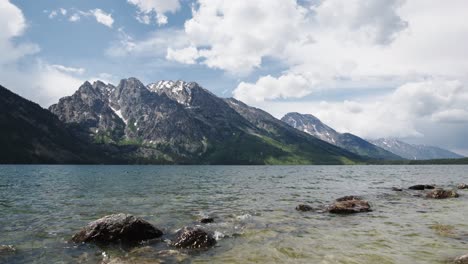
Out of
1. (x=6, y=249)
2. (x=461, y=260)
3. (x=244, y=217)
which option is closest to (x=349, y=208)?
(x=244, y=217)

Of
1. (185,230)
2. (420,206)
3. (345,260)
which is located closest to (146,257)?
(185,230)

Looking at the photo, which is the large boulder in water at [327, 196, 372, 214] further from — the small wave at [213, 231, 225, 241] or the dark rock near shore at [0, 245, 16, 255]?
the dark rock near shore at [0, 245, 16, 255]

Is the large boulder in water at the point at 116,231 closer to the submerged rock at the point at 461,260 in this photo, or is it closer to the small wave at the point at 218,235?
the small wave at the point at 218,235

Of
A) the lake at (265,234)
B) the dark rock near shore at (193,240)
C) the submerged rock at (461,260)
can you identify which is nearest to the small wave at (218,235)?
the lake at (265,234)

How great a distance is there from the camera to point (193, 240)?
2092 centimetres

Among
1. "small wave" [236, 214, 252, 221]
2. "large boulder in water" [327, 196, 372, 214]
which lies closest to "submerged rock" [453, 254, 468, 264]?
"small wave" [236, 214, 252, 221]

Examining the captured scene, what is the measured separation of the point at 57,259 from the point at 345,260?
15567mm

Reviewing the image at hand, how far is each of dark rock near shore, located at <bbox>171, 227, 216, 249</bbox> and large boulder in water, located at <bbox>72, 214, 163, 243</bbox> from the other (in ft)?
9.59

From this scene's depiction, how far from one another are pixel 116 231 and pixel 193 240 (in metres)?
5.72

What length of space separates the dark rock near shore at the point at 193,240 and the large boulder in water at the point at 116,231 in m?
2.92

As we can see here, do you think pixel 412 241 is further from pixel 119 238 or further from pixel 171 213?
pixel 171 213

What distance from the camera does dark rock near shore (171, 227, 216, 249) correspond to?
2059 centimetres

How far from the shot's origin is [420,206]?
38.7 m

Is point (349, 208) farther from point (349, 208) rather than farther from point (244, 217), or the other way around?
point (244, 217)
